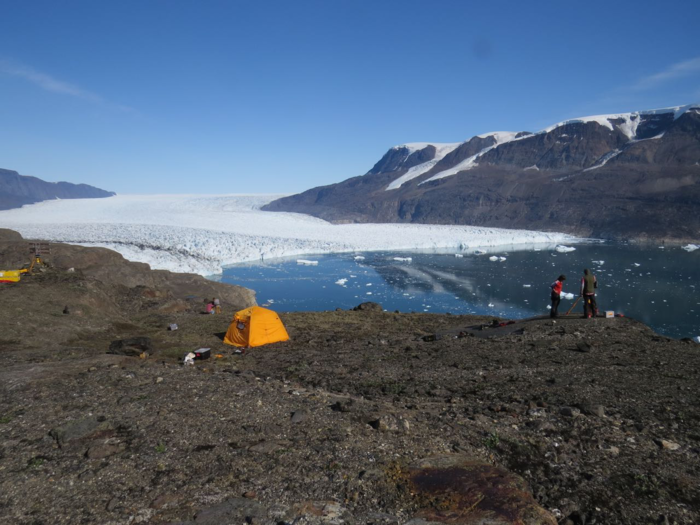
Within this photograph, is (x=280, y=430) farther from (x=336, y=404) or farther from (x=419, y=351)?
(x=419, y=351)

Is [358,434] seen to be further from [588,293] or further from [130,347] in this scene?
[588,293]

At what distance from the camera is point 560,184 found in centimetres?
8231

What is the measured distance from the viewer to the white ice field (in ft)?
109

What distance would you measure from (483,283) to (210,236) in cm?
2430

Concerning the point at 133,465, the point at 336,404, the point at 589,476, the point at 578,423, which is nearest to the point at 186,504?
the point at 133,465

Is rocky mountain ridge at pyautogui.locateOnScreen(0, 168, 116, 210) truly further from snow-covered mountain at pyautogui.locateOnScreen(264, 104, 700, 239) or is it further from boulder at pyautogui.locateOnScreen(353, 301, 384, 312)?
boulder at pyautogui.locateOnScreen(353, 301, 384, 312)

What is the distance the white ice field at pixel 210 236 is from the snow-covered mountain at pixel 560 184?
13110 millimetres

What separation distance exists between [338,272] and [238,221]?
27367mm

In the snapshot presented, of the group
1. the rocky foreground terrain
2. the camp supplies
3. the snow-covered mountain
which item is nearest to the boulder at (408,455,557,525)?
the rocky foreground terrain

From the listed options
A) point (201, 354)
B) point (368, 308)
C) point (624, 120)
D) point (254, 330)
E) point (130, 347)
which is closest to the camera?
point (201, 354)

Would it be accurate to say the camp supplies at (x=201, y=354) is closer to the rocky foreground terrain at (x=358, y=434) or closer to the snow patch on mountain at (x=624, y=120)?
the rocky foreground terrain at (x=358, y=434)

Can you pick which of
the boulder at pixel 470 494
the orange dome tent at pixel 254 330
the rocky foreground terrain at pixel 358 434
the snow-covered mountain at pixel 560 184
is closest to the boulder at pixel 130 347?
the rocky foreground terrain at pixel 358 434

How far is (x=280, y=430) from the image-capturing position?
5.07 meters

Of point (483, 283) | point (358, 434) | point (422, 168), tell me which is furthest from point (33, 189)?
point (358, 434)
